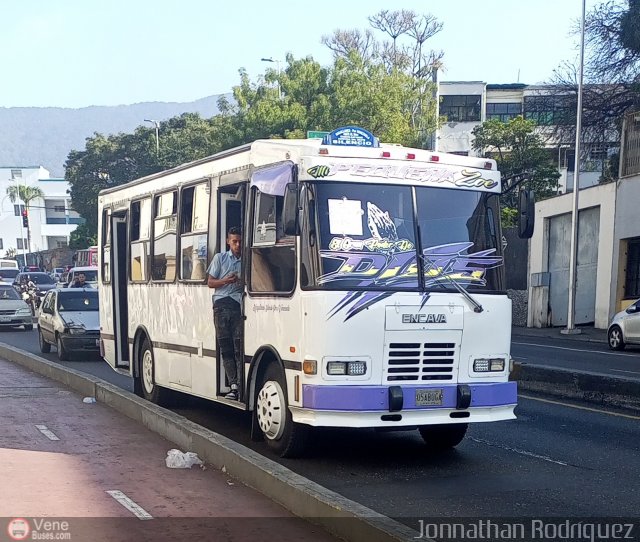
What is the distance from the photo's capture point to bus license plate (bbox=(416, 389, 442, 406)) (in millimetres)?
8883

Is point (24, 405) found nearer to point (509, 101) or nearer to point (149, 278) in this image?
point (149, 278)

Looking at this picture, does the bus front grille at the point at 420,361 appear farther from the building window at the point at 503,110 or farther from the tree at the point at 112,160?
the tree at the point at 112,160

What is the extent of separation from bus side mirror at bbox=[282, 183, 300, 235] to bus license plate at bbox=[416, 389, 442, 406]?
6.22ft

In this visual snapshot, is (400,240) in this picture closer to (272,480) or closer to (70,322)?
(272,480)

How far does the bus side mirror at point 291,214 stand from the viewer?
346 inches

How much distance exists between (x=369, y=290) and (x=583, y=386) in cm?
599

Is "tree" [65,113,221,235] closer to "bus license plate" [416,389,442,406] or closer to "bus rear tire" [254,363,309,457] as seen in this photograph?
"bus rear tire" [254,363,309,457]

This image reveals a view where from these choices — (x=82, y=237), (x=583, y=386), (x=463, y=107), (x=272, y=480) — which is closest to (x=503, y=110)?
(x=463, y=107)

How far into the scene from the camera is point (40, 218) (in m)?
113

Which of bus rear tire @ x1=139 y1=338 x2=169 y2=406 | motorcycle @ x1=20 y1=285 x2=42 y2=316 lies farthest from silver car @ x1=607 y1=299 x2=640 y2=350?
motorcycle @ x1=20 y1=285 x2=42 y2=316

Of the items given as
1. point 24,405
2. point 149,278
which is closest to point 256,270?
point 149,278

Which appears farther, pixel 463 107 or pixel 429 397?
pixel 463 107

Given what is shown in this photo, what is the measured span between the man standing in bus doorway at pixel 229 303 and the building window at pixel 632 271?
22225 millimetres

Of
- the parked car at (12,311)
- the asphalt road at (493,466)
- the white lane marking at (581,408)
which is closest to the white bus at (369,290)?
the asphalt road at (493,466)
